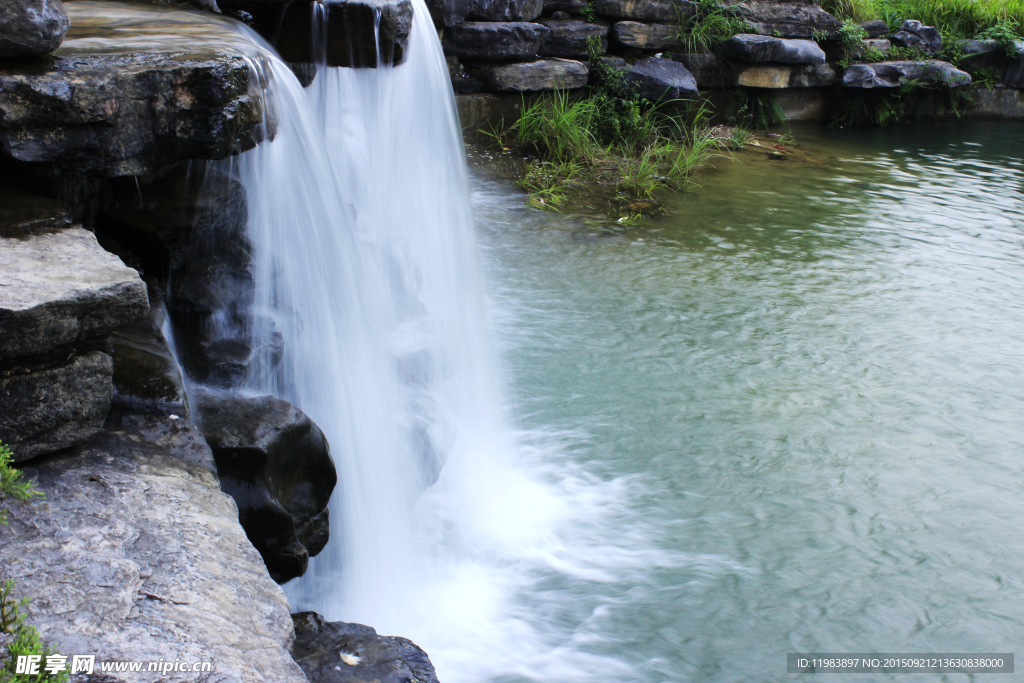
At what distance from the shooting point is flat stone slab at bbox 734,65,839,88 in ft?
29.9

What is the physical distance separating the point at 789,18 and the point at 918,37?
2.21 metres

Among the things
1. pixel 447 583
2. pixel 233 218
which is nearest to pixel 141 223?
pixel 233 218

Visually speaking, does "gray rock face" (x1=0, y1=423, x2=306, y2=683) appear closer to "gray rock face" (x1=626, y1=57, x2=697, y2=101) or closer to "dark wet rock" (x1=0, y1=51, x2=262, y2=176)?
"dark wet rock" (x1=0, y1=51, x2=262, y2=176)

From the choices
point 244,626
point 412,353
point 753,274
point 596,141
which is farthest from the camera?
point 596,141

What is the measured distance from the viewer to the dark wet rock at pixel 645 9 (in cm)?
817

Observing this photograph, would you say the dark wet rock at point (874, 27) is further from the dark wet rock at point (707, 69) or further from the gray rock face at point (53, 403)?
the gray rock face at point (53, 403)

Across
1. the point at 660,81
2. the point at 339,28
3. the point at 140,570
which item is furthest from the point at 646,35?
the point at 140,570

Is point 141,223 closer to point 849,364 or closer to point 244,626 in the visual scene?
point 244,626

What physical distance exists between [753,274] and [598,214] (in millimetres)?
1533

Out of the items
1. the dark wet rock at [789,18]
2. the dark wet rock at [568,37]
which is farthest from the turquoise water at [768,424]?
the dark wet rock at [789,18]

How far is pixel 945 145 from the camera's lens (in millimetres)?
9430

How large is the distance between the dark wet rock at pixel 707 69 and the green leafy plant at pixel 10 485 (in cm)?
841

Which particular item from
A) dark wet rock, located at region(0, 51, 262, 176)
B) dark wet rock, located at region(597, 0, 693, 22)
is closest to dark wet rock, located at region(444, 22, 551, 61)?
dark wet rock, located at region(597, 0, 693, 22)

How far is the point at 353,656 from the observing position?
1922 millimetres
